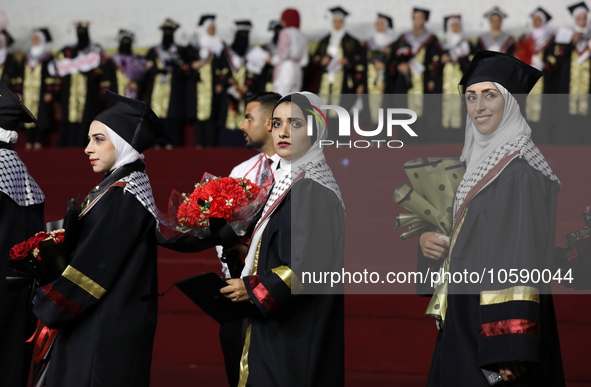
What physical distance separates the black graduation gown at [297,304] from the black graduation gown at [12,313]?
130cm

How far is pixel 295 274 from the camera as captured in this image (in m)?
2.71

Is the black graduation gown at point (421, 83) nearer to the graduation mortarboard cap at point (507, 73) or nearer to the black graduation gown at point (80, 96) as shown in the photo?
the black graduation gown at point (80, 96)

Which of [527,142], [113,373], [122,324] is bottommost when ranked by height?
[113,373]

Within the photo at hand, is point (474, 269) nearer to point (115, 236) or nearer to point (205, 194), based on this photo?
point (205, 194)

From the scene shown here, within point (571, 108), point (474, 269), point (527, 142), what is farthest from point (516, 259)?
point (571, 108)

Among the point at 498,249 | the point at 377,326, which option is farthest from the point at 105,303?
the point at 377,326

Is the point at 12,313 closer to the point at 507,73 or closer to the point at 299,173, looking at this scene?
the point at 299,173

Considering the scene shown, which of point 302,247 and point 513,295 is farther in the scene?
point 302,247

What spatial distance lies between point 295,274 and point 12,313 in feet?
5.17

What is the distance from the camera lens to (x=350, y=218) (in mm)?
5684

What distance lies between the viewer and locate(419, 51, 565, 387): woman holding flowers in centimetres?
234

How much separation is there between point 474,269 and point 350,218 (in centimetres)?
320

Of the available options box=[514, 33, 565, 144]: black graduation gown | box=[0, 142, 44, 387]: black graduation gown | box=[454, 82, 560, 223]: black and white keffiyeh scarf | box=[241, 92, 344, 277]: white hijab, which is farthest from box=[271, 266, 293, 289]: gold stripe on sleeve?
box=[514, 33, 565, 144]: black graduation gown

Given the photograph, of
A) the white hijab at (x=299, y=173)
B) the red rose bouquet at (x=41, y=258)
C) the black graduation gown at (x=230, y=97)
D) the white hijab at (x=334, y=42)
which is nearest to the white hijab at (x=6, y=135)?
the red rose bouquet at (x=41, y=258)
